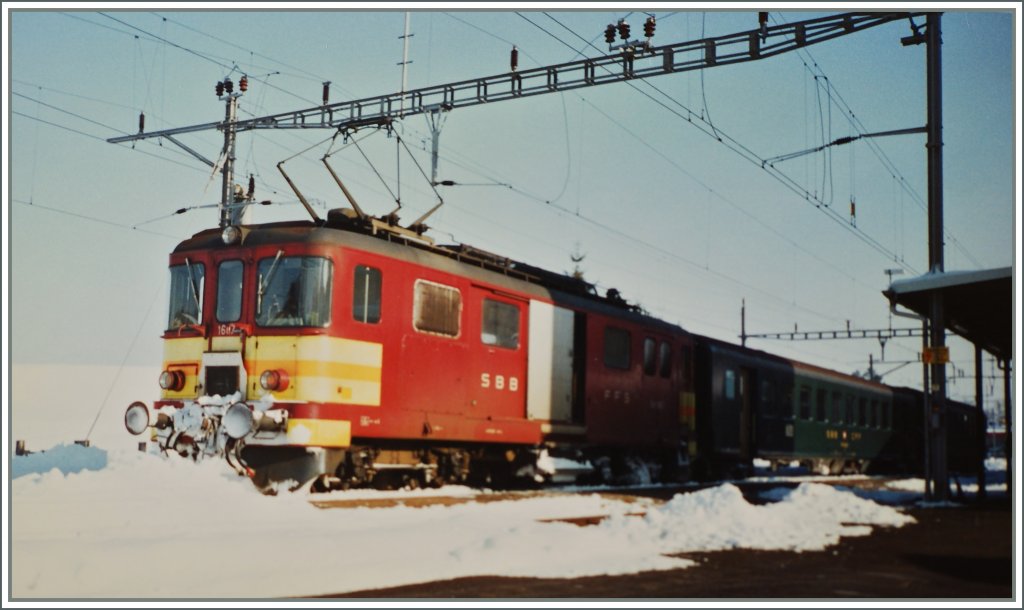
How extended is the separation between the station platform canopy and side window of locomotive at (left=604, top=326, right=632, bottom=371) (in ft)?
16.0

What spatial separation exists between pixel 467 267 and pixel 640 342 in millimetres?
5358

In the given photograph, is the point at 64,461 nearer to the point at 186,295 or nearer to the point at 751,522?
the point at 186,295

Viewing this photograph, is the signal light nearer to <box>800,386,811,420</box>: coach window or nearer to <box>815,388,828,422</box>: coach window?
<box>800,386,811,420</box>: coach window

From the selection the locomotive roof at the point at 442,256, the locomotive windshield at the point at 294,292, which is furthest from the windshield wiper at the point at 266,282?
the locomotive roof at the point at 442,256

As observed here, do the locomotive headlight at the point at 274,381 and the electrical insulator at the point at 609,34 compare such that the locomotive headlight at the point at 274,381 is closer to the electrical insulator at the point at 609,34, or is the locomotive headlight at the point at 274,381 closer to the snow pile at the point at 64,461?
the snow pile at the point at 64,461

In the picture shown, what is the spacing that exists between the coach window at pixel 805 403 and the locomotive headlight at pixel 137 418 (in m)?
18.0

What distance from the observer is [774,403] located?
2503 centimetres

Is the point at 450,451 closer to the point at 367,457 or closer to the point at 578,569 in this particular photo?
the point at 367,457

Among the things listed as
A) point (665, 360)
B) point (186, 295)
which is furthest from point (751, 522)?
point (665, 360)

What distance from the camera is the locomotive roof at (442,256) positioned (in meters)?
13.2

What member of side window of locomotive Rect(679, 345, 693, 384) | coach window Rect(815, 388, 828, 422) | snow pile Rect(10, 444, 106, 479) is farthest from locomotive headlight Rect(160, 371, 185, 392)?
coach window Rect(815, 388, 828, 422)

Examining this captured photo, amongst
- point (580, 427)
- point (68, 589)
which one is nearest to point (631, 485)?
point (580, 427)

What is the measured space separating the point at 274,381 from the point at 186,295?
92.2 inches

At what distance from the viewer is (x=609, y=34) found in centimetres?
1788
